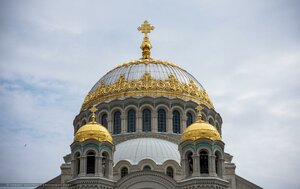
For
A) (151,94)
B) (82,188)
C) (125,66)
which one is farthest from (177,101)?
(82,188)

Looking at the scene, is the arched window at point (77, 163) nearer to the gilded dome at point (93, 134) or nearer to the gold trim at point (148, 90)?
the gilded dome at point (93, 134)

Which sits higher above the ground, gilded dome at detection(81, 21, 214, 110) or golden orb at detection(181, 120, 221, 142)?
gilded dome at detection(81, 21, 214, 110)

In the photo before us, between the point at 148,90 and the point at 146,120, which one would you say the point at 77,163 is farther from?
the point at 148,90

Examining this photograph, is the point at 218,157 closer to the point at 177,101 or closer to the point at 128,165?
the point at 128,165

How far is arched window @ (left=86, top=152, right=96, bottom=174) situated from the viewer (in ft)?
105

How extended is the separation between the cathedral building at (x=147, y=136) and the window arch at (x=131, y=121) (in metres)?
0.07

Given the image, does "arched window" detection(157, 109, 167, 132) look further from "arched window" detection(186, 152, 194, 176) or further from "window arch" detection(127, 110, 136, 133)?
"arched window" detection(186, 152, 194, 176)

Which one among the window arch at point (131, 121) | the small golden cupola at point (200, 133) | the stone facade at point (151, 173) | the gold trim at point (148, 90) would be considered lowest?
the stone facade at point (151, 173)

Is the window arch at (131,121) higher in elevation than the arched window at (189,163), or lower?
higher

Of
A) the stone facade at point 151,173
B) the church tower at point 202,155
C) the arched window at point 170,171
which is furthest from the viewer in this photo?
the arched window at point 170,171

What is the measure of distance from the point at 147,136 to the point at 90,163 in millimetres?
6605

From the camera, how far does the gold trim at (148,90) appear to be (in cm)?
4028

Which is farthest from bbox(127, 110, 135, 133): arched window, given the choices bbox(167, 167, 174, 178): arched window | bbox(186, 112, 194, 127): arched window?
bbox(167, 167, 174, 178): arched window

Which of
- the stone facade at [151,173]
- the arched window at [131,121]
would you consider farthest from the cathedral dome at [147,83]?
the stone facade at [151,173]
